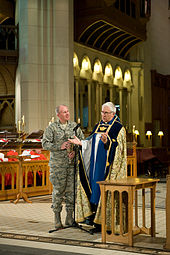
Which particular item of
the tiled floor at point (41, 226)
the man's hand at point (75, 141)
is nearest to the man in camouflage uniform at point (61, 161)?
the man's hand at point (75, 141)

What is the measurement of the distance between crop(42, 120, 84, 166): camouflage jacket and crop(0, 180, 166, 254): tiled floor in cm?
102

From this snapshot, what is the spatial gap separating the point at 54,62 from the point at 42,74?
2.09ft

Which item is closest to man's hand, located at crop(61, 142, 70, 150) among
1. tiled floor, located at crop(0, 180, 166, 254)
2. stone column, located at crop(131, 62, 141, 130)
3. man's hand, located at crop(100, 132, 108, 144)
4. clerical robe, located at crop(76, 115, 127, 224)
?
clerical robe, located at crop(76, 115, 127, 224)

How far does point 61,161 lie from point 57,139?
0.33m

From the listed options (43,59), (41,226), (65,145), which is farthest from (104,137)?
(43,59)

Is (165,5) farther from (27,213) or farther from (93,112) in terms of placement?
(27,213)

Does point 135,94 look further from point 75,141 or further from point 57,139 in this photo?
point 75,141

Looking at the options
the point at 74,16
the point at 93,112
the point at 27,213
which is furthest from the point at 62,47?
the point at 27,213

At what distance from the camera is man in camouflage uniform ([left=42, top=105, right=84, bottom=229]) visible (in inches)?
273

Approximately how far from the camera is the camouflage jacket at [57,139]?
6.95 metres

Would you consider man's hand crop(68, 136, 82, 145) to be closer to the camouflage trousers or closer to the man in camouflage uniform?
the man in camouflage uniform

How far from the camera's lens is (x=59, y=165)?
6996mm

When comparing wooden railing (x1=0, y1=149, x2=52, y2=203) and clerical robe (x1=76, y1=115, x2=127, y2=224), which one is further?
wooden railing (x1=0, y1=149, x2=52, y2=203)

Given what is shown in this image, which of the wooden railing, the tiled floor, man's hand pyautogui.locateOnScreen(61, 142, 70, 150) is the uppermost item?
man's hand pyautogui.locateOnScreen(61, 142, 70, 150)
